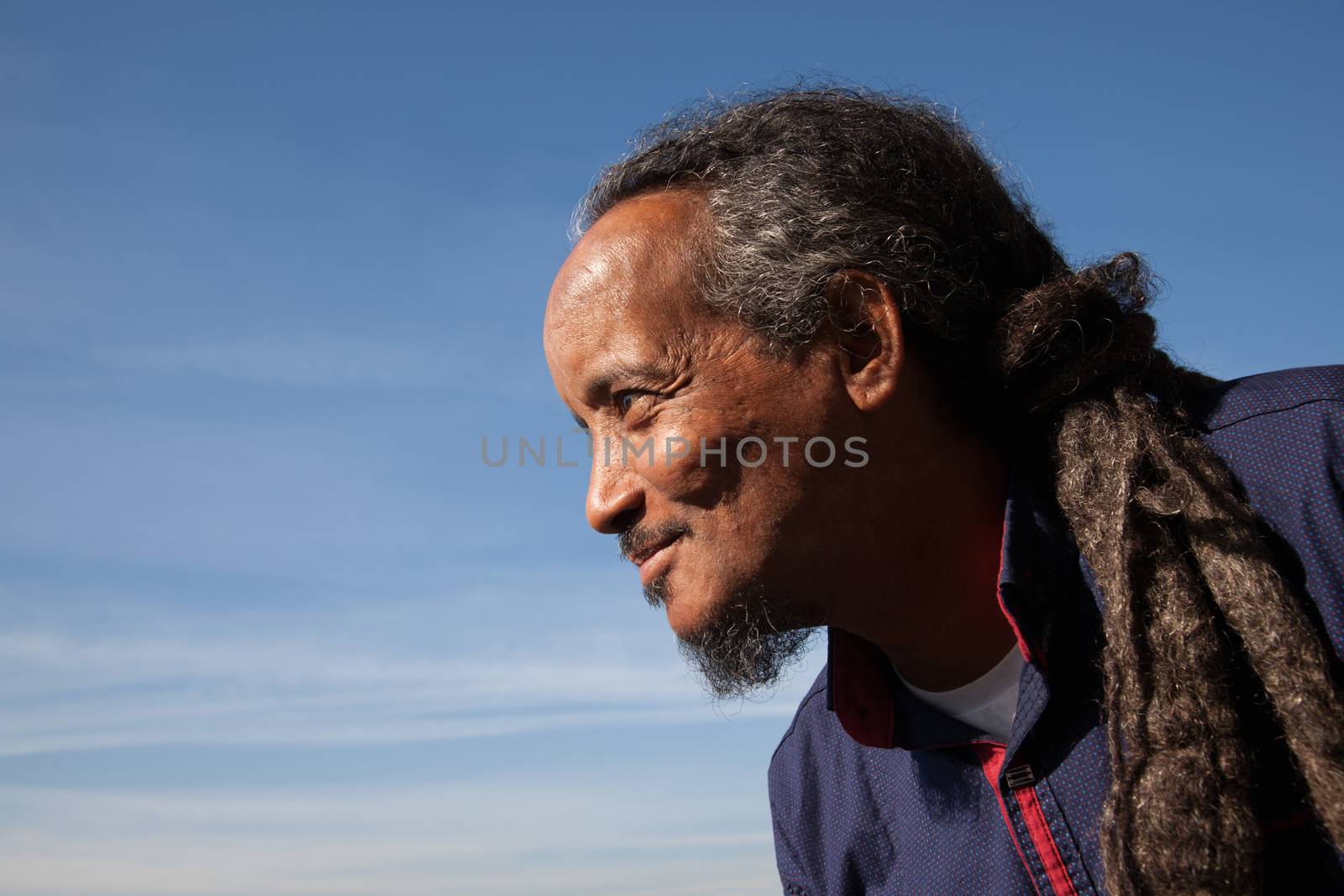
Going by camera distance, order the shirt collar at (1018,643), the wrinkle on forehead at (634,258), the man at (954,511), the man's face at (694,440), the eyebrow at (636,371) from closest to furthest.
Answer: the man at (954,511), the shirt collar at (1018,643), the man's face at (694,440), the eyebrow at (636,371), the wrinkle on forehead at (634,258)

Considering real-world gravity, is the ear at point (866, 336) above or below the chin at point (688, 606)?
above

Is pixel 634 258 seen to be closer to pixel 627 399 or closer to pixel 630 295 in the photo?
pixel 630 295

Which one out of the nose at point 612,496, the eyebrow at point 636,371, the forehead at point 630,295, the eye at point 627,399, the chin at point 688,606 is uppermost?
the forehead at point 630,295

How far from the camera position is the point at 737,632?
2.86 metres

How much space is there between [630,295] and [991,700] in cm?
142

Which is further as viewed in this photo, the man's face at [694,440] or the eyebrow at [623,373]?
the eyebrow at [623,373]

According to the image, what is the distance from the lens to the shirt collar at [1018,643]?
260cm

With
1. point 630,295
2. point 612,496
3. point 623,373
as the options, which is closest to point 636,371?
point 623,373

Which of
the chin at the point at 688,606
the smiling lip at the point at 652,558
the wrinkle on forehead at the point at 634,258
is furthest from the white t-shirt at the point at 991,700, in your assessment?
the wrinkle on forehead at the point at 634,258

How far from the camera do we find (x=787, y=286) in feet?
9.70

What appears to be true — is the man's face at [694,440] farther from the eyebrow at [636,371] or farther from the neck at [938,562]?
the neck at [938,562]

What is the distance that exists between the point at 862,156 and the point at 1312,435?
138 centimetres

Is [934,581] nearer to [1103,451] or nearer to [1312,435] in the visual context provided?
[1103,451]

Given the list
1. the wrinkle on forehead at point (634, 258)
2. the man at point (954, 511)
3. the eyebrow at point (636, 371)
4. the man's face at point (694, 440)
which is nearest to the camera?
the man at point (954, 511)
